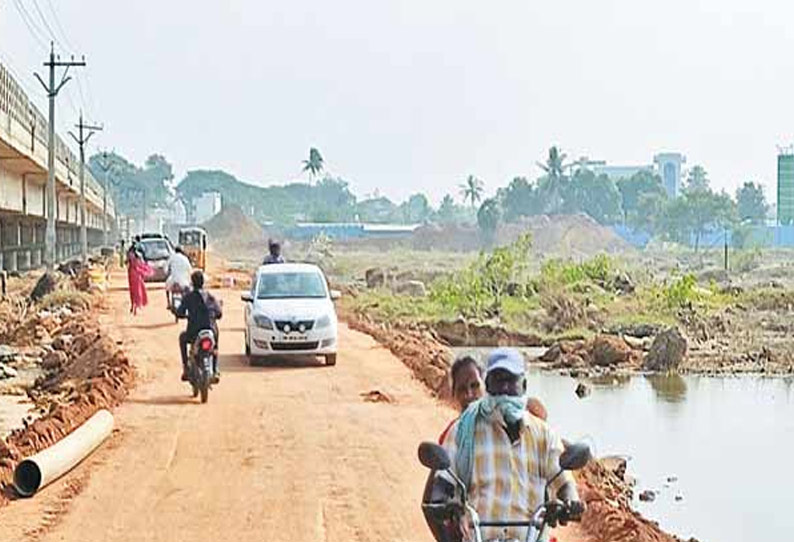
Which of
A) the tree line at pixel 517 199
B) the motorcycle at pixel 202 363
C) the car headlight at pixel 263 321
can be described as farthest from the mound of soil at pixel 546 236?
the motorcycle at pixel 202 363

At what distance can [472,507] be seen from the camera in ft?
19.7

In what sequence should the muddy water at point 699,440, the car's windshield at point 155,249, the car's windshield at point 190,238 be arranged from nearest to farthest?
the muddy water at point 699,440, the car's windshield at point 155,249, the car's windshield at point 190,238

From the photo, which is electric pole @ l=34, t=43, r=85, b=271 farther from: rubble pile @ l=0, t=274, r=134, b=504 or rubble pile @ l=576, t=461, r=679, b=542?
rubble pile @ l=576, t=461, r=679, b=542

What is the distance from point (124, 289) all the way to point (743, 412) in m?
25.0

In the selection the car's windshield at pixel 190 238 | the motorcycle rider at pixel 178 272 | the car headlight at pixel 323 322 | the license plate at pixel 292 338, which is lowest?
the license plate at pixel 292 338

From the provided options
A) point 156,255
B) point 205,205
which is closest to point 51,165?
point 156,255

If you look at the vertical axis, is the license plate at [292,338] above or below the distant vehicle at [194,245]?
below

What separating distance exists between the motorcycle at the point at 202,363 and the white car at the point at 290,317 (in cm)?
402

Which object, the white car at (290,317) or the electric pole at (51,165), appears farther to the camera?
the electric pole at (51,165)

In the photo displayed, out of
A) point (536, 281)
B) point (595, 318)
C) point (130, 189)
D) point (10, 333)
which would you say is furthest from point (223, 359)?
point (130, 189)

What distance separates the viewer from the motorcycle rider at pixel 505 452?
239 inches

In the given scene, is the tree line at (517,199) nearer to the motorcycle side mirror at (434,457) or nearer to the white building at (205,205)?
the white building at (205,205)

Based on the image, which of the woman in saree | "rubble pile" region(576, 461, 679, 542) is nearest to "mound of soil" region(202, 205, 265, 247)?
the woman in saree

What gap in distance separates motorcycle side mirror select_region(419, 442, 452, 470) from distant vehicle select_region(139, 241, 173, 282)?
4169 cm
